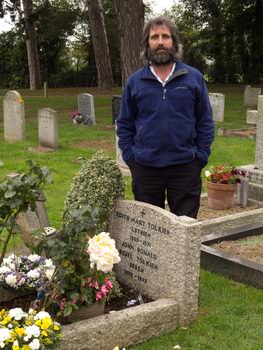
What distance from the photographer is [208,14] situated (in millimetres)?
36875

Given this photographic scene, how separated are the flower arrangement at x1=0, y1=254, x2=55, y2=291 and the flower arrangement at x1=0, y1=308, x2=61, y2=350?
628mm

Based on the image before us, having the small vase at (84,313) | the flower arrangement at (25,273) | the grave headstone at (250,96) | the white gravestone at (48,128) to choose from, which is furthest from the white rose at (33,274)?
the grave headstone at (250,96)

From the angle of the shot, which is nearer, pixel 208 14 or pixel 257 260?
pixel 257 260

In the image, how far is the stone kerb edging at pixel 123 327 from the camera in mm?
3512

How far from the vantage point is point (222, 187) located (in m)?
7.22

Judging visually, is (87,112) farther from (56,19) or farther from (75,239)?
(56,19)

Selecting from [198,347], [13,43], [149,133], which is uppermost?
[13,43]

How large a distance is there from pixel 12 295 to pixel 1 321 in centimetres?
107

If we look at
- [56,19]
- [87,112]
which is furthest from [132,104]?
[56,19]

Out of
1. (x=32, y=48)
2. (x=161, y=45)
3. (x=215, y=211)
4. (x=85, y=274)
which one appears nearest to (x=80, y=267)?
(x=85, y=274)

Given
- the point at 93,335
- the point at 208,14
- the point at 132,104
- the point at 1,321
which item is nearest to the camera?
the point at 1,321

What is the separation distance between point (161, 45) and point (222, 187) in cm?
345

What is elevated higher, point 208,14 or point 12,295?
point 208,14

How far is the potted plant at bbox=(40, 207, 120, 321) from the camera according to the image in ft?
11.5
